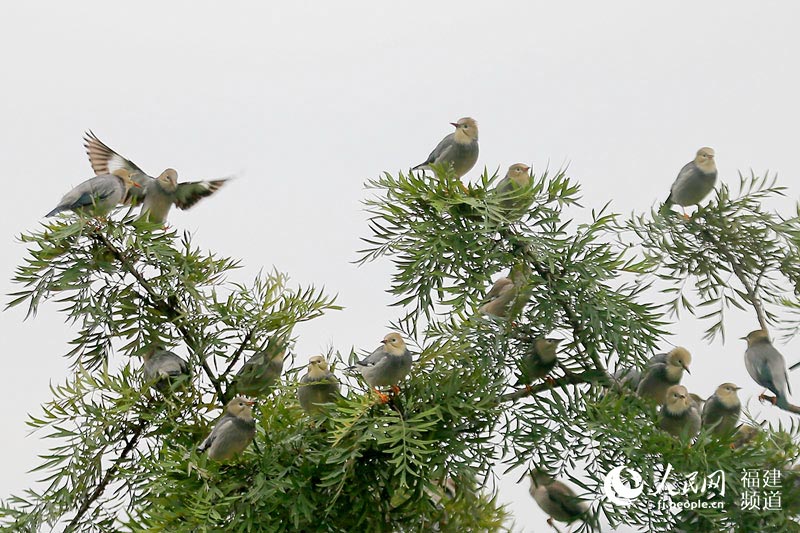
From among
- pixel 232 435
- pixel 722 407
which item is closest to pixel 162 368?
pixel 232 435

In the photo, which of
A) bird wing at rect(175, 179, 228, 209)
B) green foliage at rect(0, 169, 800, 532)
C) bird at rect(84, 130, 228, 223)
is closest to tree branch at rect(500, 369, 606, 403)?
green foliage at rect(0, 169, 800, 532)

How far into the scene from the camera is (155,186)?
2.52m

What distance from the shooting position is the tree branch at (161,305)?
2176mm

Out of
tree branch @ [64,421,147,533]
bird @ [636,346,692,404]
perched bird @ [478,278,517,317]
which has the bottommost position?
tree branch @ [64,421,147,533]

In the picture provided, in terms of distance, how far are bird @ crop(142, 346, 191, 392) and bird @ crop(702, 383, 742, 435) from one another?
1.12 m

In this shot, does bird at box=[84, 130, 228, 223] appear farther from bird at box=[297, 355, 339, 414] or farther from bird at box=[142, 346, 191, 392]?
bird at box=[297, 355, 339, 414]

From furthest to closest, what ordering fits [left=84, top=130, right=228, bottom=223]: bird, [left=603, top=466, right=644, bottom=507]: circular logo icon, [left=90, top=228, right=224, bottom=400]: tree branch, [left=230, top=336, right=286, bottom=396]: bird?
[left=84, top=130, right=228, bottom=223]: bird
[left=230, top=336, right=286, bottom=396]: bird
[left=90, top=228, right=224, bottom=400]: tree branch
[left=603, top=466, right=644, bottom=507]: circular logo icon

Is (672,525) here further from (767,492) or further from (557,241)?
(557,241)

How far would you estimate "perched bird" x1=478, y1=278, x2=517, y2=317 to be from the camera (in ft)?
6.66

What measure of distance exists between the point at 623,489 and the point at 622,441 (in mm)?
87

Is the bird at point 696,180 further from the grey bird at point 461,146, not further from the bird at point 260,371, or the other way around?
the bird at point 260,371

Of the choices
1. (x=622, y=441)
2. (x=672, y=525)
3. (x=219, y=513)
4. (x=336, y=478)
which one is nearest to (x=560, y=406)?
(x=622, y=441)

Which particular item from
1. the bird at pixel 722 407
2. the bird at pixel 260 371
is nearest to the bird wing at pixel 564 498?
the bird at pixel 722 407

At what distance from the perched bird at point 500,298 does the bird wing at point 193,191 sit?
876 millimetres
